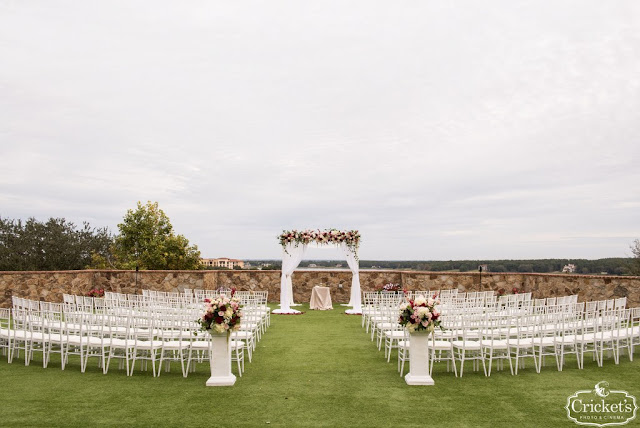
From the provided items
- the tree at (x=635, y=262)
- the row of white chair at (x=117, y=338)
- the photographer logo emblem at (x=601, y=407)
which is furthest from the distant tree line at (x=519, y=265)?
the photographer logo emblem at (x=601, y=407)

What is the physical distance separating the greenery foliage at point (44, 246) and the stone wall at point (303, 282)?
10.7 metres

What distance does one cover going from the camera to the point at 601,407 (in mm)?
4883

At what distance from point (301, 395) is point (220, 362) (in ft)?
4.09

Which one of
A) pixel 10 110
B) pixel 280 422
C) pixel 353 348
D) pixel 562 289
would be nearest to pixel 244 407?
pixel 280 422

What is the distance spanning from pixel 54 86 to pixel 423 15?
10.3m

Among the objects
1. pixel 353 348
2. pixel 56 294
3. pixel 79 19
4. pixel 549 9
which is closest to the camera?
pixel 353 348

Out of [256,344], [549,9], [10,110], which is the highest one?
[549,9]

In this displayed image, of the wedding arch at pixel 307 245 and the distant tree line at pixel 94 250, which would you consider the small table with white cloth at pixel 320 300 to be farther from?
the distant tree line at pixel 94 250

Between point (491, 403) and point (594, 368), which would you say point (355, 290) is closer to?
point (594, 368)

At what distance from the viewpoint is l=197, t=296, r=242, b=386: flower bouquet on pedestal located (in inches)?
233

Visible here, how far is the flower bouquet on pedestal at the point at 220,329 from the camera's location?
591cm

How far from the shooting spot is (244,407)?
16.3 feet

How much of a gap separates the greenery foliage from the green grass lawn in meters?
20.0

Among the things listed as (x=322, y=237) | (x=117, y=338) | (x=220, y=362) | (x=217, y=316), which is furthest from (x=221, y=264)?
(x=217, y=316)
